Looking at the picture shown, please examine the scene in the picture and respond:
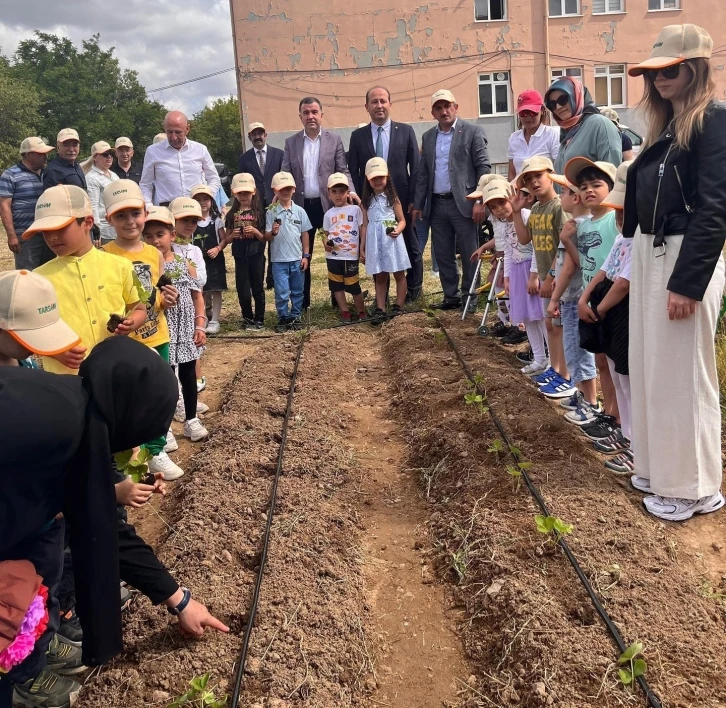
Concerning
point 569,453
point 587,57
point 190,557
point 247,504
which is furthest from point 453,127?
point 587,57

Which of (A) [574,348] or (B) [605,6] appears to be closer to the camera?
(A) [574,348]

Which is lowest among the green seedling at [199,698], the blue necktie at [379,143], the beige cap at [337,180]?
the green seedling at [199,698]

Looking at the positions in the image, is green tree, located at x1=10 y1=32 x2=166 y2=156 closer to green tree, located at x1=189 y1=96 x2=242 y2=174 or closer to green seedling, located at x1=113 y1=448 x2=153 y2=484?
green tree, located at x1=189 y1=96 x2=242 y2=174

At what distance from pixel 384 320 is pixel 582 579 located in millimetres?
5192

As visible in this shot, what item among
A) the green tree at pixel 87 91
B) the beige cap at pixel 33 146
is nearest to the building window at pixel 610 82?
the beige cap at pixel 33 146

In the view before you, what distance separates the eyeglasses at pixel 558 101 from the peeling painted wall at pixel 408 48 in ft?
58.6

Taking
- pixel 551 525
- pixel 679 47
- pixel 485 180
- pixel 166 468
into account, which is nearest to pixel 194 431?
pixel 166 468

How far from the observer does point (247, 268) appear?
7.75m

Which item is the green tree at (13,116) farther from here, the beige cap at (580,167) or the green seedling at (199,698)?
the green seedling at (199,698)

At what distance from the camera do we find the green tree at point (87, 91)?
54.4 meters

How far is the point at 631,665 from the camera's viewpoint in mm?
2342

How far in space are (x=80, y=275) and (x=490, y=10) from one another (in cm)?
2221

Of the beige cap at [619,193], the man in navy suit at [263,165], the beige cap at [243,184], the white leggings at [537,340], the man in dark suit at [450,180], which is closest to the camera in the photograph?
the beige cap at [619,193]

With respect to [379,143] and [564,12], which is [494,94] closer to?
[564,12]
